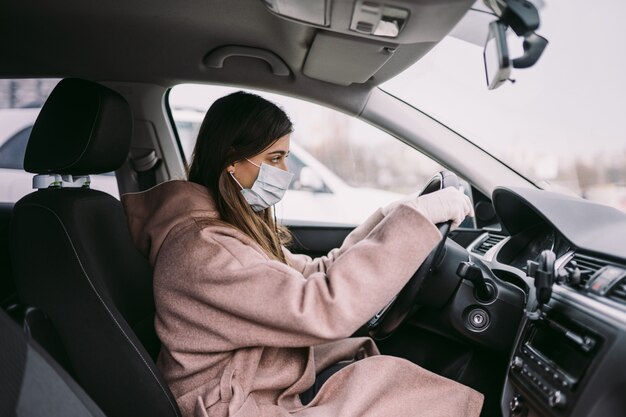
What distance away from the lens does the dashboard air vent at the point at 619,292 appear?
137 centimetres

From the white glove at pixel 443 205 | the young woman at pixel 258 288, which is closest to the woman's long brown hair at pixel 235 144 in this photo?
the young woman at pixel 258 288

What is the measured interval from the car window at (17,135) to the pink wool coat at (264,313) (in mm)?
1311

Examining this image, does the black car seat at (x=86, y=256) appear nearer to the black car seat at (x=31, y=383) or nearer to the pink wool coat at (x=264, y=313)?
the pink wool coat at (x=264, y=313)

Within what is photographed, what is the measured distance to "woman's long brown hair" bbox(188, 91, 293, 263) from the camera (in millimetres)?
1674

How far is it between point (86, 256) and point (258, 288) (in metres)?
0.46

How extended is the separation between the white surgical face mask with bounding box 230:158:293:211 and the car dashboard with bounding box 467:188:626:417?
2.30ft

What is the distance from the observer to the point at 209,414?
148 cm

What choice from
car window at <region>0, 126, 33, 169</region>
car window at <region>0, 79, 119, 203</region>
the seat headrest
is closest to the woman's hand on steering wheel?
the seat headrest

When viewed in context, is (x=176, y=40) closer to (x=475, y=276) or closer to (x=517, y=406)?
(x=475, y=276)

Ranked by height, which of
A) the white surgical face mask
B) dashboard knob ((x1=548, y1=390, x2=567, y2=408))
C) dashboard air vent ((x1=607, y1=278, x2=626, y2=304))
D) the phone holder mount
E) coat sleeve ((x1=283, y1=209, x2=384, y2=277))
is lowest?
coat sleeve ((x1=283, y1=209, x2=384, y2=277))

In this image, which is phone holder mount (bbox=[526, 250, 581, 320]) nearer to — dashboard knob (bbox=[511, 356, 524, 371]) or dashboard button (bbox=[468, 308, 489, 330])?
dashboard knob (bbox=[511, 356, 524, 371])

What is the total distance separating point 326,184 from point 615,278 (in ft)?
8.14

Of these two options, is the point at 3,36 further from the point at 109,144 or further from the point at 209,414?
the point at 209,414

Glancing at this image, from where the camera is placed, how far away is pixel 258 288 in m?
1.39
